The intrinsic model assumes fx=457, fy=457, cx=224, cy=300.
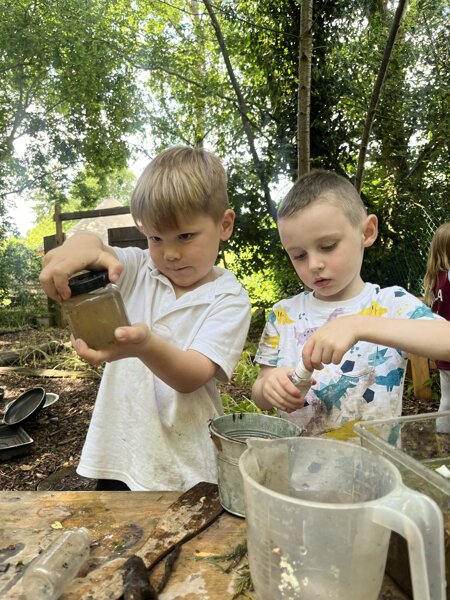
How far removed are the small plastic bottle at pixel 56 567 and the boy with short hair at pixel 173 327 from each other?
40cm

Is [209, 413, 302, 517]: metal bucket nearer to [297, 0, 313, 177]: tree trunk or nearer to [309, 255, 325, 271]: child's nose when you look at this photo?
[309, 255, 325, 271]: child's nose

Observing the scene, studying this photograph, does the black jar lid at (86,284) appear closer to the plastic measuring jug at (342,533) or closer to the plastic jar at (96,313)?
the plastic jar at (96,313)

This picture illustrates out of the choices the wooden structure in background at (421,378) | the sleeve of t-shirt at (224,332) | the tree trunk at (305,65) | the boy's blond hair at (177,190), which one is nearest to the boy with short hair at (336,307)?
the sleeve of t-shirt at (224,332)

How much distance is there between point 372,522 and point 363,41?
5.64 m

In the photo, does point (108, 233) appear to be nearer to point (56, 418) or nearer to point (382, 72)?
point (56, 418)

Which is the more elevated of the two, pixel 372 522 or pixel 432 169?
pixel 432 169

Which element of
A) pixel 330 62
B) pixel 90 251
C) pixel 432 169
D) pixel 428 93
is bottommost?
pixel 90 251

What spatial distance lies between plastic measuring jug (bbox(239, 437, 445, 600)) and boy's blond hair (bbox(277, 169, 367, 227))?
0.79 metres

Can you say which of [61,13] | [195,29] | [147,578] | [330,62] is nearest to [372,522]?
[147,578]

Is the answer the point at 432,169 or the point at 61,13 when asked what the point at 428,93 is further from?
the point at 61,13

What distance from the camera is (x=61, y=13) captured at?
7.32 metres

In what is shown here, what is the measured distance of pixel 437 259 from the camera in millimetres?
3316

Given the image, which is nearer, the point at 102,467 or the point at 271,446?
the point at 271,446

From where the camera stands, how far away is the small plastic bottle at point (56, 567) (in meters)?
0.63
